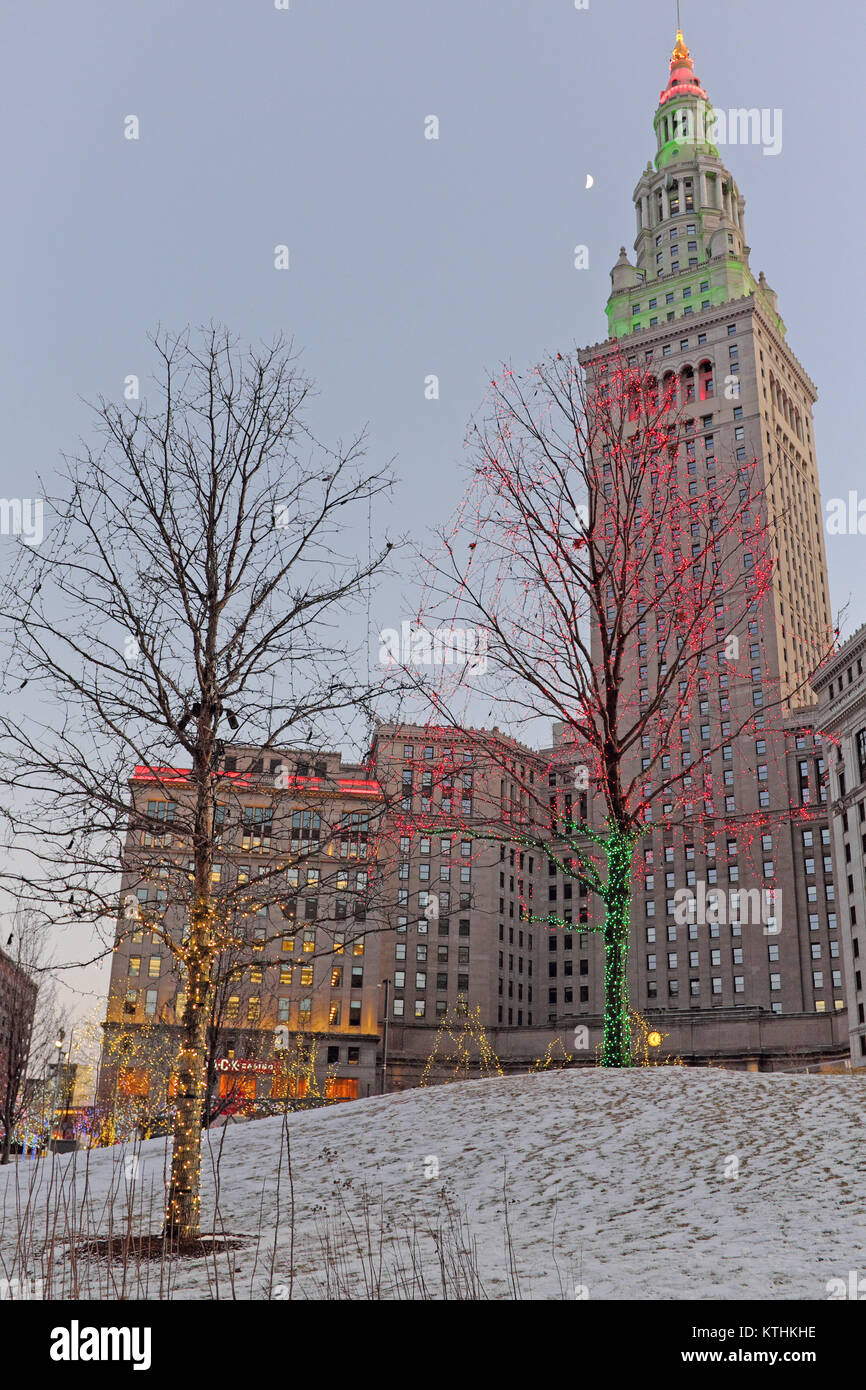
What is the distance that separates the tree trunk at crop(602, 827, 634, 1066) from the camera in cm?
1941

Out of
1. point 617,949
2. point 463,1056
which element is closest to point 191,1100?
point 617,949

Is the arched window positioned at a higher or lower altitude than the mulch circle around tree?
higher

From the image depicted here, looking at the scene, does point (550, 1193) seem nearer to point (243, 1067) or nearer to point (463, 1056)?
point (243, 1067)

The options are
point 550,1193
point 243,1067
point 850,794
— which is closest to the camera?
point 550,1193

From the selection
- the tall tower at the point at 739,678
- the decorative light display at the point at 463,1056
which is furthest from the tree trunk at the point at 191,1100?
the decorative light display at the point at 463,1056

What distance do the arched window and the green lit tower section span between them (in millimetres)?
6920

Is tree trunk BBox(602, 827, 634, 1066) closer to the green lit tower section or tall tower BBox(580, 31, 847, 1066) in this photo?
tall tower BBox(580, 31, 847, 1066)

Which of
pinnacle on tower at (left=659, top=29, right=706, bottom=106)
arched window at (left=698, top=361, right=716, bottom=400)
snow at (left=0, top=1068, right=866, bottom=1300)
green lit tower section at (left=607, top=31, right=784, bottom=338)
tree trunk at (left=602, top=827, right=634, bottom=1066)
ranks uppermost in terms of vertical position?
pinnacle on tower at (left=659, top=29, right=706, bottom=106)

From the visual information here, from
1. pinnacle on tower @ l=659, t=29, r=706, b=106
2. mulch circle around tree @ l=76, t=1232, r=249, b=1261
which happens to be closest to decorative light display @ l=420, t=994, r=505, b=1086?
mulch circle around tree @ l=76, t=1232, r=249, b=1261

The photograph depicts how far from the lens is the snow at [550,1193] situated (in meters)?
7.84

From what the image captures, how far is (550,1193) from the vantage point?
1090 centimetres

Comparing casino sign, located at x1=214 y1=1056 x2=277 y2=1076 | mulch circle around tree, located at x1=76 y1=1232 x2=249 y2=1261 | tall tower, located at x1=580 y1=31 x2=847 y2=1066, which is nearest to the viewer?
mulch circle around tree, located at x1=76 y1=1232 x2=249 y2=1261

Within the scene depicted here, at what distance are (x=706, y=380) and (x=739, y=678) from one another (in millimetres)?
38667

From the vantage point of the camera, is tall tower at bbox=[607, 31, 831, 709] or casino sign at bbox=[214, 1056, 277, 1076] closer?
casino sign at bbox=[214, 1056, 277, 1076]
